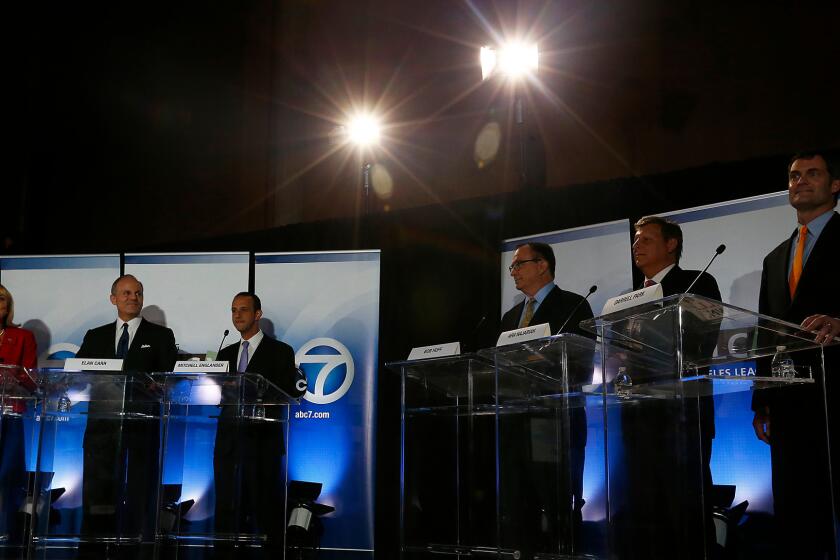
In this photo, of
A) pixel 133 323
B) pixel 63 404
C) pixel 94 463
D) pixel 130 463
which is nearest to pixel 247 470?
pixel 130 463

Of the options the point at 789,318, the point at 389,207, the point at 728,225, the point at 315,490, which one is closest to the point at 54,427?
the point at 315,490

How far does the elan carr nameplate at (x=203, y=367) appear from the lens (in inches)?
164

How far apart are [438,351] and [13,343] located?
3471 mm

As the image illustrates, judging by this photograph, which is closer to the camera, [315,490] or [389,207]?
[315,490]

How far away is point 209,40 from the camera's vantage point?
8.13 metres

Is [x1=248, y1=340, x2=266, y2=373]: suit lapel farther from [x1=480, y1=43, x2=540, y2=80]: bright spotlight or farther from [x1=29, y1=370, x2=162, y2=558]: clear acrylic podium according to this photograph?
[x1=480, y1=43, x2=540, y2=80]: bright spotlight

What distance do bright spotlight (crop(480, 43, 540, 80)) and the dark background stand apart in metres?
0.36

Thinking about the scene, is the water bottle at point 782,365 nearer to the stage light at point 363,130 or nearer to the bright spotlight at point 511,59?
the bright spotlight at point 511,59

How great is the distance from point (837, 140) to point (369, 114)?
14.1 ft

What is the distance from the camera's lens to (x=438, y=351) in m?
3.84

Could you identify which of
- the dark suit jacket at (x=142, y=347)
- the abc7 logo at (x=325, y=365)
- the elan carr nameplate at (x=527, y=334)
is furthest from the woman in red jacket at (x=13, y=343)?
the elan carr nameplate at (x=527, y=334)

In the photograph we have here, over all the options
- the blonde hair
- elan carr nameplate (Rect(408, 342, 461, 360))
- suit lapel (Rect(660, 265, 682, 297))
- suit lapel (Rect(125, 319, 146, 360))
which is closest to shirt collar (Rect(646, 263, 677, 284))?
suit lapel (Rect(660, 265, 682, 297))

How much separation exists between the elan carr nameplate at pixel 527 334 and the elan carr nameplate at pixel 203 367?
1.45 metres

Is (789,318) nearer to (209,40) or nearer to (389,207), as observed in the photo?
(389,207)
